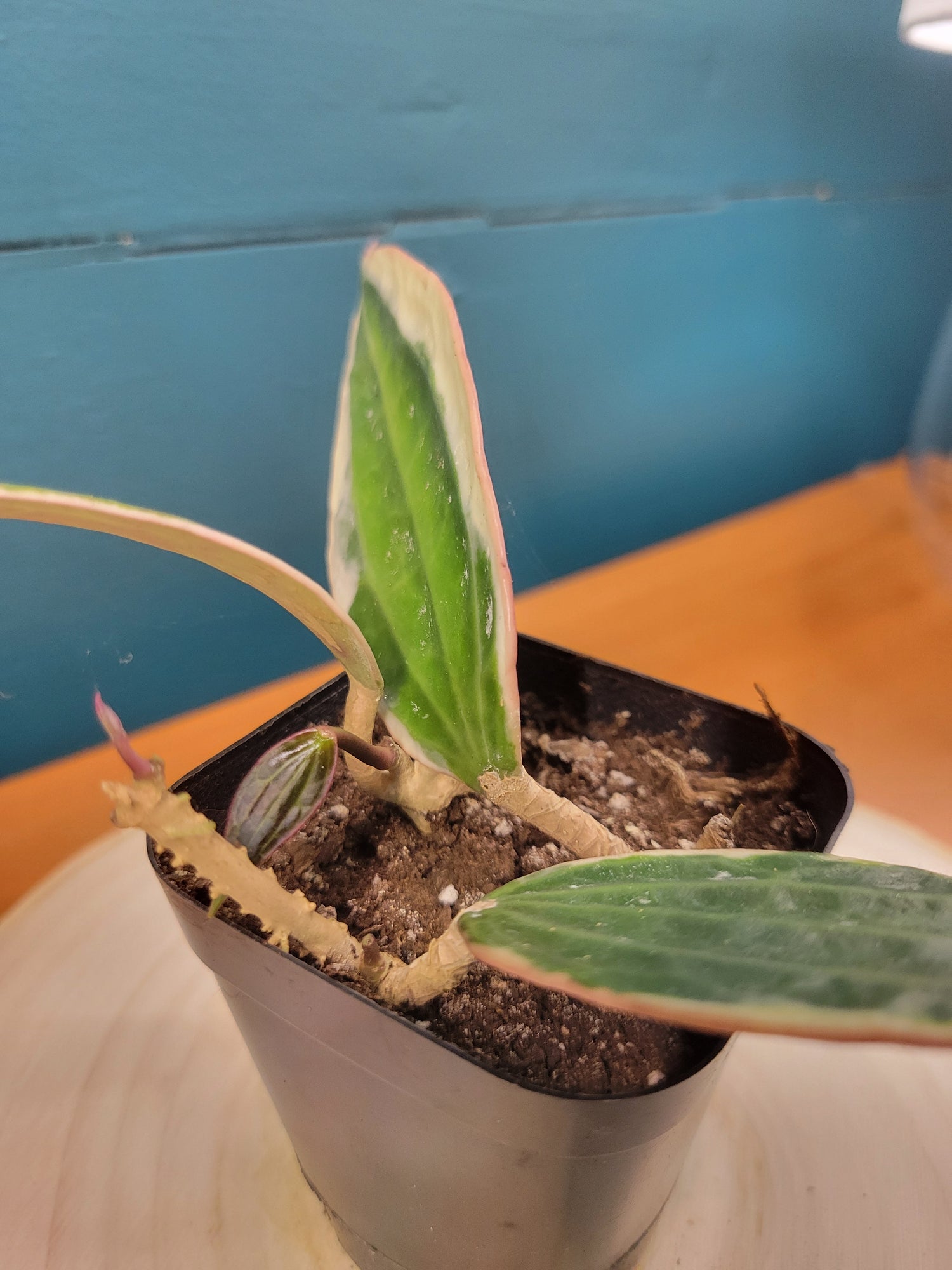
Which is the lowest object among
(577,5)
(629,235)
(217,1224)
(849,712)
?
(217,1224)

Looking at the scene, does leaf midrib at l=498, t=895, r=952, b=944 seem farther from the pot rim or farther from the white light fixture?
the white light fixture

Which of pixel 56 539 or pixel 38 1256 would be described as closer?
pixel 38 1256

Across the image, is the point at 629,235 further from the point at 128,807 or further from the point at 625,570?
the point at 128,807

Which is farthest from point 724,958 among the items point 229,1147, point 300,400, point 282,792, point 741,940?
point 300,400

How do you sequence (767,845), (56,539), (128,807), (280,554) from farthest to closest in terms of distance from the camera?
(280,554), (56,539), (767,845), (128,807)

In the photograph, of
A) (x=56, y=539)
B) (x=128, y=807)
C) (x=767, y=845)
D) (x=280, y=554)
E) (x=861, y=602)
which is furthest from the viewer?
(x=861, y=602)

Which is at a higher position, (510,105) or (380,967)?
(510,105)

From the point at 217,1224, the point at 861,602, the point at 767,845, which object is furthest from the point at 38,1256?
the point at 861,602
